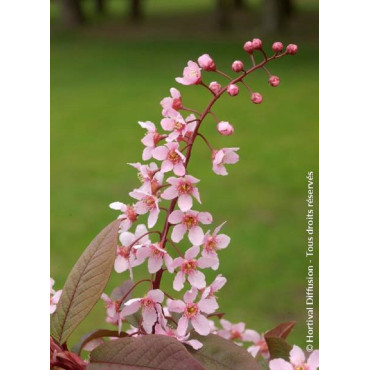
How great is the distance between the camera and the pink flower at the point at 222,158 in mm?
573

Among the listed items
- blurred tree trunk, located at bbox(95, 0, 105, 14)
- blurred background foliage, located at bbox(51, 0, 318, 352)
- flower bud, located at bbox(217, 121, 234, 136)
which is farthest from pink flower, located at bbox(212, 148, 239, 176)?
blurred tree trunk, located at bbox(95, 0, 105, 14)

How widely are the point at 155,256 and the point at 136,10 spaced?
277cm

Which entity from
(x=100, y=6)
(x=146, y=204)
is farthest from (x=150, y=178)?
(x=100, y=6)

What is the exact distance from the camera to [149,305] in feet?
1.83

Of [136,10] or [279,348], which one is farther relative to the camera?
[136,10]

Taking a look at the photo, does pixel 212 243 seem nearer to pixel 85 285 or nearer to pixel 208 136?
→ pixel 85 285

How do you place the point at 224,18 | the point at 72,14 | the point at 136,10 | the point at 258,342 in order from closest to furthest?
the point at 258,342 < the point at 136,10 < the point at 224,18 < the point at 72,14

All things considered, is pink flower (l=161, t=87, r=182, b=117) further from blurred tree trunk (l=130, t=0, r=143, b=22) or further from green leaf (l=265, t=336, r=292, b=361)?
blurred tree trunk (l=130, t=0, r=143, b=22)

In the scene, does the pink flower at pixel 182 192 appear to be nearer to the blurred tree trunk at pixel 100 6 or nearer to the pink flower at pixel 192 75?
the pink flower at pixel 192 75

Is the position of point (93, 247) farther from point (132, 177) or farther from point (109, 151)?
point (109, 151)

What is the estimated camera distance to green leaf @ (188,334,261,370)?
1.77 ft

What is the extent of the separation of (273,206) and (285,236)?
11.7 inches

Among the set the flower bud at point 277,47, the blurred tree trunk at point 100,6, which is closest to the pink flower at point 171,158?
the flower bud at point 277,47

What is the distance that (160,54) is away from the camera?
4715mm
